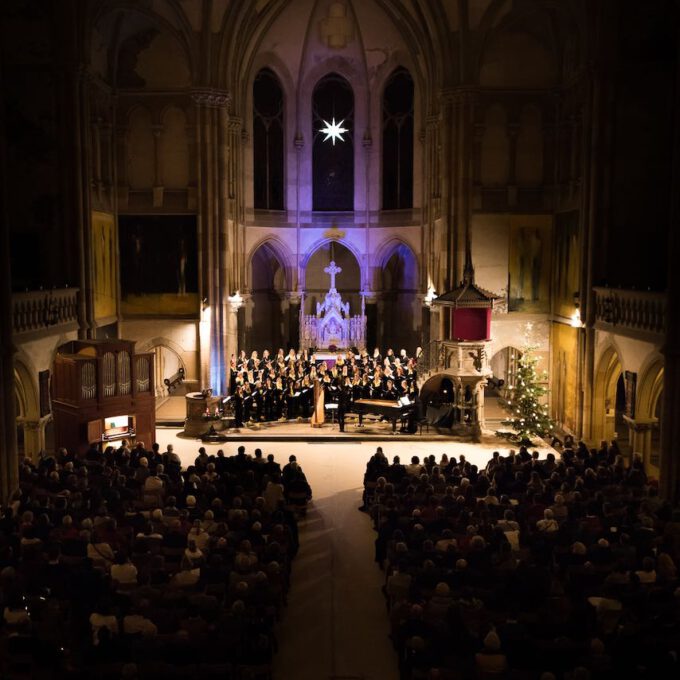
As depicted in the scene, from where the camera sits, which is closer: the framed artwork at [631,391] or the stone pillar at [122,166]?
the framed artwork at [631,391]

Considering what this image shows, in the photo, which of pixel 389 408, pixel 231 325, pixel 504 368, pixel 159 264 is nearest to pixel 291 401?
pixel 389 408

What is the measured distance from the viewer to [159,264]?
31.9 m

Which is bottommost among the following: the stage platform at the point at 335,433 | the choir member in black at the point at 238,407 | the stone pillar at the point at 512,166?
the stage platform at the point at 335,433

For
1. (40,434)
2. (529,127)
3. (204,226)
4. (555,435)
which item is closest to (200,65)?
(204,226)

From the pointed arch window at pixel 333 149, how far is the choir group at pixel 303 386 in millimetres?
13358

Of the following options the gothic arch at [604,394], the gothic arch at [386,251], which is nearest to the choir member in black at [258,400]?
the gothic arch at [604,394]

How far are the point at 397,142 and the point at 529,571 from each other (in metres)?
31.5

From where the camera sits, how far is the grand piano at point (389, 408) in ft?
89.0

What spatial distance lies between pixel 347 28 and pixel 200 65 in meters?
10.5

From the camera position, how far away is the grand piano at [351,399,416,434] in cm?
2714

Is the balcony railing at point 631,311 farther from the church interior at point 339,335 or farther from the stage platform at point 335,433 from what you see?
the stage platform at point 335,433

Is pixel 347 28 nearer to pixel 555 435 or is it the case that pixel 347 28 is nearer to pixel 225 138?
pixel 225 138

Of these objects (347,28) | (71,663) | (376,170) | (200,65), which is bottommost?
(71,663)

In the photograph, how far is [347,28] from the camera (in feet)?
128
